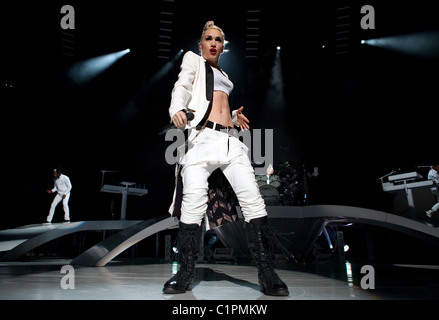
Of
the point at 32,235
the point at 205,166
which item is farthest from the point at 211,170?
the point at 32,235

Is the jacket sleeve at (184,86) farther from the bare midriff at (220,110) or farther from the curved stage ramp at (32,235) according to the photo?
the curved stage ramp at (32,235)

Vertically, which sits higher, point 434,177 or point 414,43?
point 414,43

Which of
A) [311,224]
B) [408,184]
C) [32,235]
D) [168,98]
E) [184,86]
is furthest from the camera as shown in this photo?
[168,98]

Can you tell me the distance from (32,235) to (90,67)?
587 cm

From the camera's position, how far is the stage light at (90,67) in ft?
29.6

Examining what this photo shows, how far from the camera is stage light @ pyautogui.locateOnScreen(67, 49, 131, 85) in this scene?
→ 903cm

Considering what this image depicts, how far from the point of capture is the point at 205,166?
2004mm

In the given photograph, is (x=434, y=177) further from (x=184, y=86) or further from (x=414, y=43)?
(x=184, y=86)

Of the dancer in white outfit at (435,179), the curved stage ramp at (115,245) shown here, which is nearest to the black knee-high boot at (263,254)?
the curved stage ramp at (115,245)

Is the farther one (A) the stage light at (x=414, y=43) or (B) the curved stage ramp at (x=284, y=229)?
(A) the stage light at (x=414, y=43)

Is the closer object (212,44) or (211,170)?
(211,170)

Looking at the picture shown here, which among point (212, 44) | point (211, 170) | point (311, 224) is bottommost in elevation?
point (311, 224)

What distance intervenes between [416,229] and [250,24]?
6990mm
